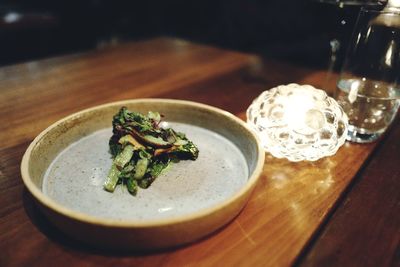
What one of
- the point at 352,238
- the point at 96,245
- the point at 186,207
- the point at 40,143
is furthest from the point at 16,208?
the point at 352,238

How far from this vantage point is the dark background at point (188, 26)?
4359 mm

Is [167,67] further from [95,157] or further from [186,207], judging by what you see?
[186,207]

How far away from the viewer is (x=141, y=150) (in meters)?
0.95

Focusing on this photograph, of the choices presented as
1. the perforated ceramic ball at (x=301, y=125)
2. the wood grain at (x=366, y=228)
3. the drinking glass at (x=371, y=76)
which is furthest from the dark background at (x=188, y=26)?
the wood grain at (x=366, y=228)

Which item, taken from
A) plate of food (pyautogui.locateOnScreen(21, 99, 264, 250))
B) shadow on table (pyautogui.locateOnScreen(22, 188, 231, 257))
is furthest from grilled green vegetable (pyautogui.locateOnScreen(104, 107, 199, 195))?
shadow on table (pyautogui.locateOnScreen(22, 188, 231, 257))

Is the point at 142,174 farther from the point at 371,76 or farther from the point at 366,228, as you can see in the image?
the point at 371,76

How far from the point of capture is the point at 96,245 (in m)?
0.71

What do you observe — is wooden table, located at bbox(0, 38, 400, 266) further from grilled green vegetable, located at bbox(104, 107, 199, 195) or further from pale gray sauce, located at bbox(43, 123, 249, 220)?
grilled green vegetable, located at bbox(104, 107, 199, 195)

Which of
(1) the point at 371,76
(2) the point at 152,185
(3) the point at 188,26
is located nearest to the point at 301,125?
(1) the point at 371,76

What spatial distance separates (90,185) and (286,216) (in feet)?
1.83

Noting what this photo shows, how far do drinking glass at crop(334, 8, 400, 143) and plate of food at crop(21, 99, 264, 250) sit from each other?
0.49 m

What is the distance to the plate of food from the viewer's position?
0.68 m

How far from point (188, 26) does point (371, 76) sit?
197 inches

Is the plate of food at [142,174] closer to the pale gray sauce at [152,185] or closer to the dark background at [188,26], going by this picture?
the pale gray sauce at [152,185]
